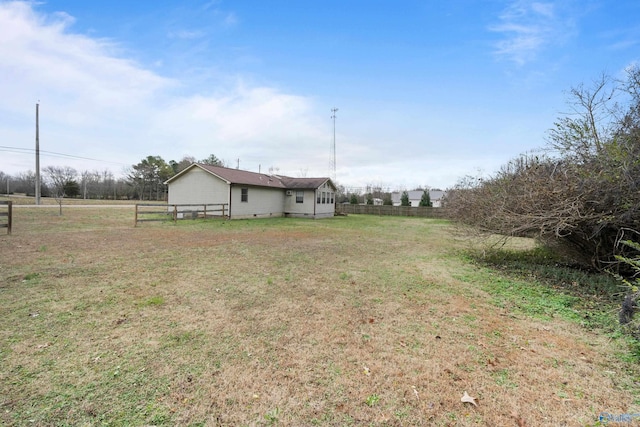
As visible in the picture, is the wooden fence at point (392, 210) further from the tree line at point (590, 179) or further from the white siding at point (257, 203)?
the tree line at point (590, 179)

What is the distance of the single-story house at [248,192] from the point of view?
717 inches

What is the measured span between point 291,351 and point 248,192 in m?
17.3

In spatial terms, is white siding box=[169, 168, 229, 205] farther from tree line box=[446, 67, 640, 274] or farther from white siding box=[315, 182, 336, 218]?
tree line box=[446, 67, 640, 274]

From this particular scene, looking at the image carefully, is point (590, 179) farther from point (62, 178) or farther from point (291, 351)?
point (62, 178)

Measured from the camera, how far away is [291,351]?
2914 mm

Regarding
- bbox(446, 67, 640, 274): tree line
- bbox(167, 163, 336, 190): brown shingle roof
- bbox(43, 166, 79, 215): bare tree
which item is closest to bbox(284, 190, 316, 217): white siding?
bbox(167, 163, 336, 190): brown shingle roof

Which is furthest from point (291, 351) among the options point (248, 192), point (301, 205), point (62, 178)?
point (62, 178)

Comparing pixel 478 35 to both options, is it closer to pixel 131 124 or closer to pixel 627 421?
pixel 627 421

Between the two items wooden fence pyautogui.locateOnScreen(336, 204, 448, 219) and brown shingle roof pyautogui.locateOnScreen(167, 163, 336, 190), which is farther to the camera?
wooden fence pyautogui.locateOnScreen(336, 204, 448, 219)

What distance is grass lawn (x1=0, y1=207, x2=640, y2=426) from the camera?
2.08 meters

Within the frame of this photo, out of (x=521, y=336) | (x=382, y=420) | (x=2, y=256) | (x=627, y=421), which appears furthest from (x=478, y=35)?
(x=2, y=256)

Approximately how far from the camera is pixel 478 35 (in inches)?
399

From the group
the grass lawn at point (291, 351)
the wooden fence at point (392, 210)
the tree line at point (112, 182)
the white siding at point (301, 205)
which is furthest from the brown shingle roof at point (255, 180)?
the tree line at point (112, 182)

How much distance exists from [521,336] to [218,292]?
435cm
